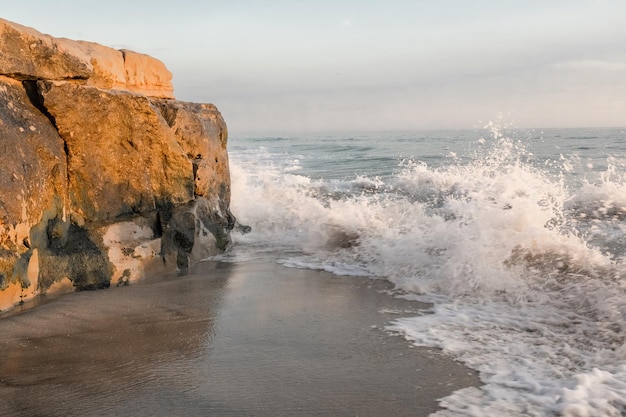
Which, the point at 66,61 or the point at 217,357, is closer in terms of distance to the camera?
the point at 217,357

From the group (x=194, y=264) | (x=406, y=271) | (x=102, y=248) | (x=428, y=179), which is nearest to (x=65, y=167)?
(x=102, y=248)

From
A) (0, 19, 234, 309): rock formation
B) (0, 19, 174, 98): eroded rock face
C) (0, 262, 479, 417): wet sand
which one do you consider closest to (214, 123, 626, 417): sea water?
(0, 262, 479, 417): wet sand

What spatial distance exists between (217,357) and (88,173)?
2.58 metres

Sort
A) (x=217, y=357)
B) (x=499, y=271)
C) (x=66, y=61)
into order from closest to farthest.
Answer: (x=217, y=357) → (x=66, y=61) → (x=499, y=271)

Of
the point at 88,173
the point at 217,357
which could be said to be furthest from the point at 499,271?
the point at 88,173

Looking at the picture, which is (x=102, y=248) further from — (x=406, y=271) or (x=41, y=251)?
A: (x=406, y=271)

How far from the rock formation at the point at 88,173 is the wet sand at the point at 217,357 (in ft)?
1.20

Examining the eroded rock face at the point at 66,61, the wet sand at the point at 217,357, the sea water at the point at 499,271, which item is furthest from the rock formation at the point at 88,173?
the sea water at the point at 499,271

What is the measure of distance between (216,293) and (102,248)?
3.76 feet

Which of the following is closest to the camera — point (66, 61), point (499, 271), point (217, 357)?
point (217, 357)

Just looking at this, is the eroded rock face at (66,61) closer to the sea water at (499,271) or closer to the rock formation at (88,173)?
the rock formation at (88,173)

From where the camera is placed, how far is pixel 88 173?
4.95 m

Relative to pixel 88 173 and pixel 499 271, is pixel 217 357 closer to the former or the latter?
pixel 88 173

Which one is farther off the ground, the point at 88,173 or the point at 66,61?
the point at 66,61
